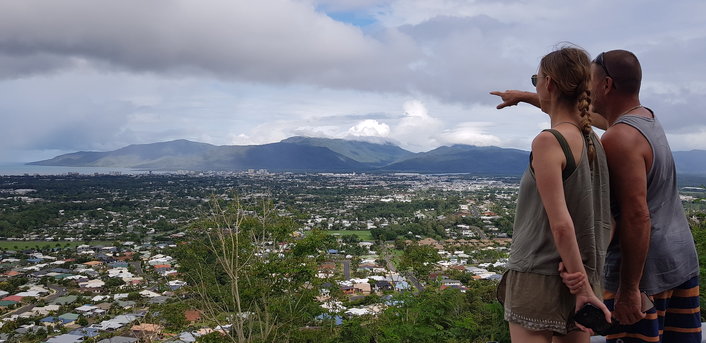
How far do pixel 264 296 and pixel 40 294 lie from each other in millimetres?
14429

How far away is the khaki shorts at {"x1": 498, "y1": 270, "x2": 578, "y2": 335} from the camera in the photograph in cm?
114

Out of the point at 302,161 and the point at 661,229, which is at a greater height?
the point at 302,161

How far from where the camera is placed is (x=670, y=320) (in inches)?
55.2

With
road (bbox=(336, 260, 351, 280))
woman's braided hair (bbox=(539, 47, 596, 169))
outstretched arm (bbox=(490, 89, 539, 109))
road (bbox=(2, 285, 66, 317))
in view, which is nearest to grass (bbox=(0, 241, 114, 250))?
road (bbox=(2, 285, 66, 317))

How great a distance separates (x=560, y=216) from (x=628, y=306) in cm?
46

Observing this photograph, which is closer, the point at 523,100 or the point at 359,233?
the point at 523,100

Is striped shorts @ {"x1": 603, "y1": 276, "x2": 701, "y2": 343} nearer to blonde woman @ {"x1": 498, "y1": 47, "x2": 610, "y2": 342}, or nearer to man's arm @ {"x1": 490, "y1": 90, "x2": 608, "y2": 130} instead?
blonde woman @ {"x1": 498, "y1": 47, "x2": 610, "y2": 342}

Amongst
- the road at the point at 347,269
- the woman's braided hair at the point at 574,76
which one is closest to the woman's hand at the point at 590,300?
the woman's braided hair at the point at 574,76

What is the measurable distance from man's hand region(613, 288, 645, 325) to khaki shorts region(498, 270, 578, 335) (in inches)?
9.5

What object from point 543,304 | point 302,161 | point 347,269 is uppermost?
point 302,161

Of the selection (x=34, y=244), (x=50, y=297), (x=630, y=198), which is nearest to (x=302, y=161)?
(x=34, y=244)

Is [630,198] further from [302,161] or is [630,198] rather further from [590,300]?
[302,161]

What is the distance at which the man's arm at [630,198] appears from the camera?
1.23 m

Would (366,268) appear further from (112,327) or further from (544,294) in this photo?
(544,294)
